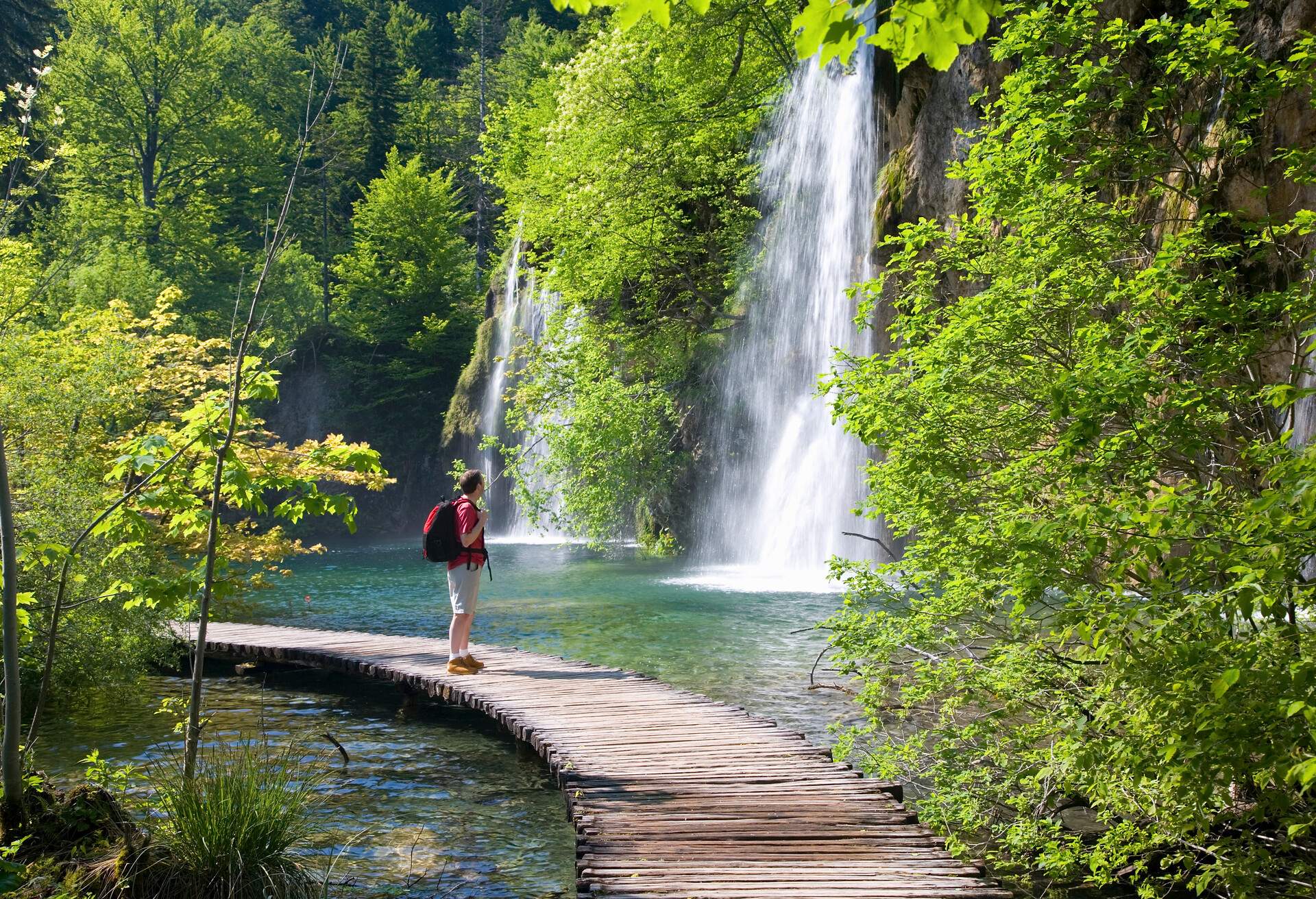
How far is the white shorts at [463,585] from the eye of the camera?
927 cm

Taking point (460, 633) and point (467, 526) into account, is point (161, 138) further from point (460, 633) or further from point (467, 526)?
point (467, 526)

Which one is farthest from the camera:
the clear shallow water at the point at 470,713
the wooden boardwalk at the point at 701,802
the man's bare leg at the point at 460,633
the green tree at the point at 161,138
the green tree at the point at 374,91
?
the green tree at the point at 374,91

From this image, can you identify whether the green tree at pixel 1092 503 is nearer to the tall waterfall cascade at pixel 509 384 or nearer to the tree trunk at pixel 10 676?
the tree trunk at pixel 10 676

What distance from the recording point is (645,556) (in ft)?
81.1

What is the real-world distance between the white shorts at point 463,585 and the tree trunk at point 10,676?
4837mm

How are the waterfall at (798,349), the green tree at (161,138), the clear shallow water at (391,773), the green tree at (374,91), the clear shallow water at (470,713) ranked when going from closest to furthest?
1. the clear shallow water at (391,773)
2. the clear shallow water at (470,713)
3. the waterfall at (798,349)
4. the green tree at (161,138)
5. the green tree at (374,91)

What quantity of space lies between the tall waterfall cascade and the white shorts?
20.7 meters

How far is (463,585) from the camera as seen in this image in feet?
30.5

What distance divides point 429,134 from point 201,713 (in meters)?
44.3

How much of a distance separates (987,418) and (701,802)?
2.49m

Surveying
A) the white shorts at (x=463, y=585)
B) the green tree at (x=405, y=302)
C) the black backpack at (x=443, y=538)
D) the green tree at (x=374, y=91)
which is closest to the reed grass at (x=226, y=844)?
the black backpack at (x=443, y=538)

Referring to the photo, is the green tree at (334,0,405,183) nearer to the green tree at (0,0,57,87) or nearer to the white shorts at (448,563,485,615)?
the green tree at (0,0,57,87)

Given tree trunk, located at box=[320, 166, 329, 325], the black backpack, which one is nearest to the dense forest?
the black backpack

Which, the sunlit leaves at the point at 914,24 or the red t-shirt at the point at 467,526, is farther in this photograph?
the red t-shirt at the point at 467,526
